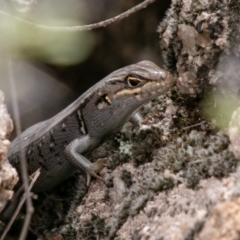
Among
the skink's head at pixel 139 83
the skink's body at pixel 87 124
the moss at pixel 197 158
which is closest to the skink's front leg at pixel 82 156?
the skink's body at pixel 87 124

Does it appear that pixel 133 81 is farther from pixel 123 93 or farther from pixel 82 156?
pixel 82 156

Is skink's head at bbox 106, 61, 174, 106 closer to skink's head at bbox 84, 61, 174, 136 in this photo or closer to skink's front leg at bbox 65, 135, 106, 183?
skink's head at bbox 84, 61, 174, 136

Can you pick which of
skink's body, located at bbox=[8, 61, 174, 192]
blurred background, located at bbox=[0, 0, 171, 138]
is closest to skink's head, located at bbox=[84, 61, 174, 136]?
skink's body, located at bbox=[8, 61, 174, 192]

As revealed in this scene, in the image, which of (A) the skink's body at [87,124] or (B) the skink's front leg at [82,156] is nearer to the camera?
(A) the skink's body at [87,124]

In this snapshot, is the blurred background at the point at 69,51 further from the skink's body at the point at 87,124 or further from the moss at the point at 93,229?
the moss at the point at 93,229

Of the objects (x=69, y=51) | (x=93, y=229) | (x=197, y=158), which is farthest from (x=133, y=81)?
(x=69, y=51)

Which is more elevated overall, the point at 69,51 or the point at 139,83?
the point at 69,51
